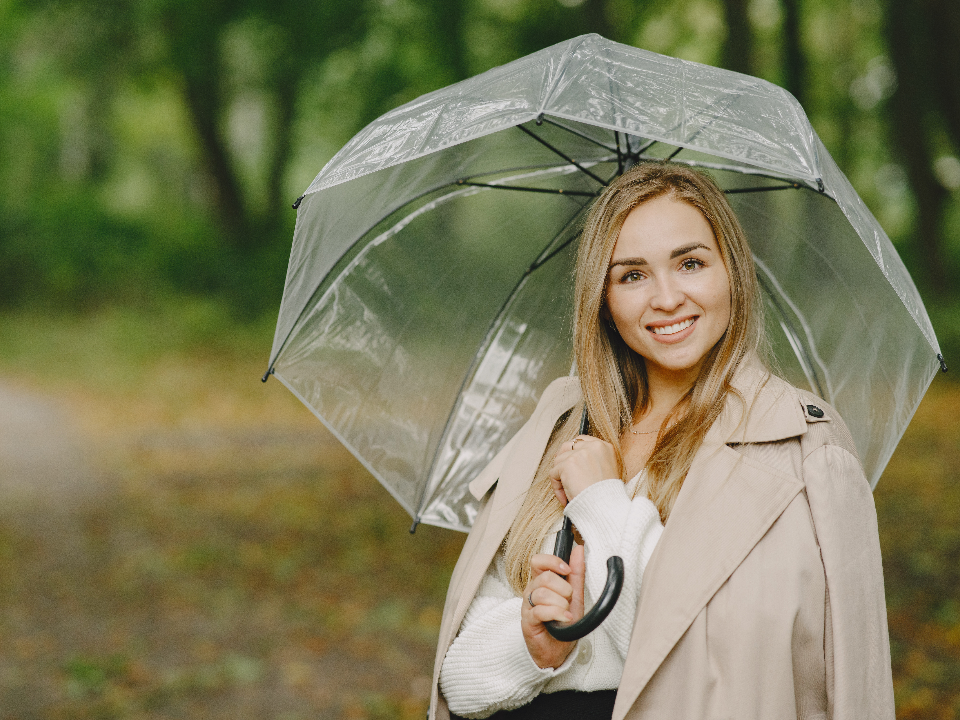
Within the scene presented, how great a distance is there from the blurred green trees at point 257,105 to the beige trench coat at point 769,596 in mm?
10908

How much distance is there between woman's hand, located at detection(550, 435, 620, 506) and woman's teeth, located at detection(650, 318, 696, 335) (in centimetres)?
32

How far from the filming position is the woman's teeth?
2.24 metres

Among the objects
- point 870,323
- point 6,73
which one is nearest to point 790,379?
point 870,323

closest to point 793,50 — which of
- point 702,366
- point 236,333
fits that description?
point 702,366

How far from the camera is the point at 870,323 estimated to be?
9.09 ft

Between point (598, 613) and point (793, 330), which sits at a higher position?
point (793, 330)

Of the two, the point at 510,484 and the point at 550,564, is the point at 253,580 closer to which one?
the point at 510,484

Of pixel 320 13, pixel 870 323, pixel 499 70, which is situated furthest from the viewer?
pixel 320 13

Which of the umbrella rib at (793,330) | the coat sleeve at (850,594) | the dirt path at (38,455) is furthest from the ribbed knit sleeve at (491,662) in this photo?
the dirt path at (38,455)

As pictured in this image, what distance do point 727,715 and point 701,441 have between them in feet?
2.10

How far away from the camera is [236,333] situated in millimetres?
17000

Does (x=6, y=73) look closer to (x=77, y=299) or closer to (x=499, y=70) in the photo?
(x=77, y=299)

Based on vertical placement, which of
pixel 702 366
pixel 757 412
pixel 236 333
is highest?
pixel 236 333

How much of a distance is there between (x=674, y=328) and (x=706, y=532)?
0.52 metres
